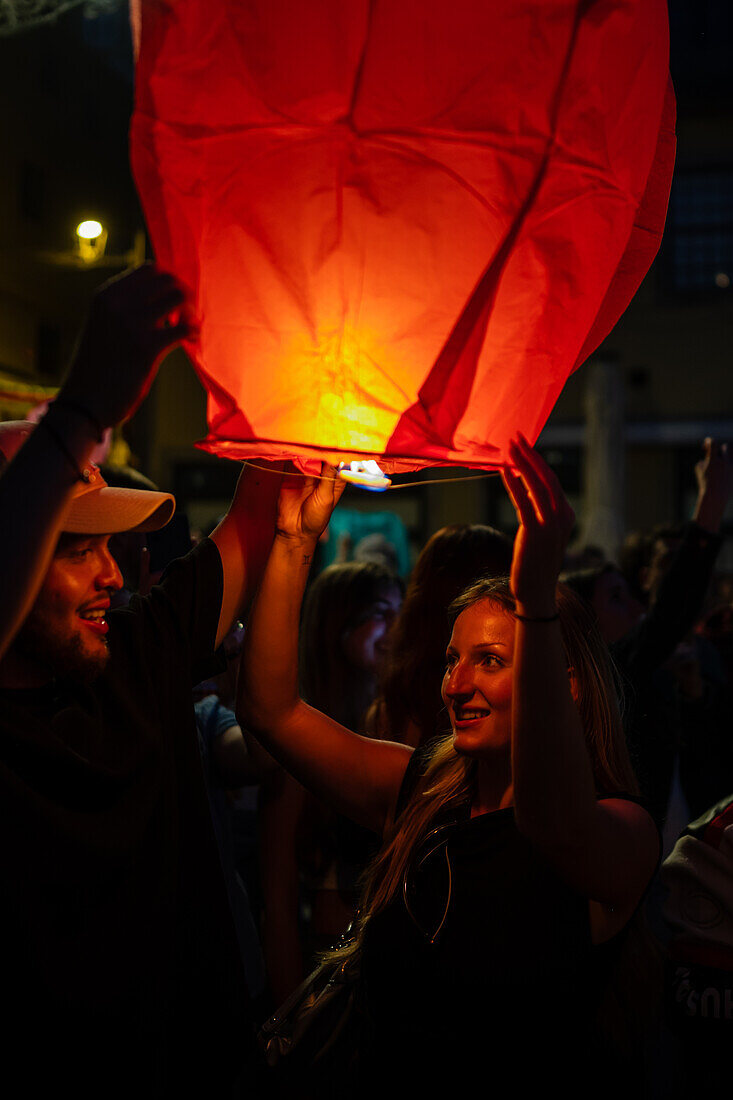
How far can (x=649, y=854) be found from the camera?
5.37 feet

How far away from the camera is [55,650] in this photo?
1.52 meters

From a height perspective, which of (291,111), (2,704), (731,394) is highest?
(731,394)

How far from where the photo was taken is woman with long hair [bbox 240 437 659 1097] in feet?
4.73

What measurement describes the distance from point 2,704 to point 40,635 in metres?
0.11

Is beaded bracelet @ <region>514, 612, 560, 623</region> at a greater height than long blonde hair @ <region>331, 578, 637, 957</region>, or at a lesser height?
greater

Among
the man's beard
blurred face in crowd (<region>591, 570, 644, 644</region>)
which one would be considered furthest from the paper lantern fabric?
blurred face in crowd (<region>591, 570, 644, 644</region>)

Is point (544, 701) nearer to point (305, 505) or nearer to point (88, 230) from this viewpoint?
point (305, 505)

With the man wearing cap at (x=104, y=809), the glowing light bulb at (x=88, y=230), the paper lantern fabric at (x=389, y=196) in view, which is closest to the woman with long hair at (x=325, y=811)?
the man wearing cap at (x=104, y=809)

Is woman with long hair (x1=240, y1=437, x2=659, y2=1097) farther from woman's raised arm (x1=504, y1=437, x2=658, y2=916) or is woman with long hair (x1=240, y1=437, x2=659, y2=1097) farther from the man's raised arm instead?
the man's raised arm

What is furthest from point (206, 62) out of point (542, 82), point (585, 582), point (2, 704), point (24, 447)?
point (585, 582)

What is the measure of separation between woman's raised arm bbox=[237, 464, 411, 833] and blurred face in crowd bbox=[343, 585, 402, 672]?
3.52 ft

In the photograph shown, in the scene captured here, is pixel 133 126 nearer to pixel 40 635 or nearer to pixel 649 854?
pixel 40 635

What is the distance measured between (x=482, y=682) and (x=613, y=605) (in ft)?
7.04

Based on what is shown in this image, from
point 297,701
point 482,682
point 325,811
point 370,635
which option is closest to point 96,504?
point 297,701
